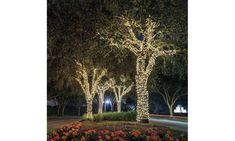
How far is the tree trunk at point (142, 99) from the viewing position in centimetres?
629

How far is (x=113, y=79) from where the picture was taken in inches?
279

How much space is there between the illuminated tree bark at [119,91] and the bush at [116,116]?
15cm

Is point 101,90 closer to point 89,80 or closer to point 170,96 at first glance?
point 89,80

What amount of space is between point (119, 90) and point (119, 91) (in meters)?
0.10

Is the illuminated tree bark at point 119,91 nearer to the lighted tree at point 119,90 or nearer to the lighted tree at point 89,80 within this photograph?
the lighted tree at point 119,90

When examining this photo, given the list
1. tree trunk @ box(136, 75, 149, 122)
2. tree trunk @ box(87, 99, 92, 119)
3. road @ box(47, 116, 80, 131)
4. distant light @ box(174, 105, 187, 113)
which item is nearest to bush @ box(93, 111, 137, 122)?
tree trunk @ box(136, 75, 149, 122)

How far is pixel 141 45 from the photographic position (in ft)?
21.3

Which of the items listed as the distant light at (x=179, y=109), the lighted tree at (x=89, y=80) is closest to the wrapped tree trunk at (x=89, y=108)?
the lighted tree at (x=89, y=80)

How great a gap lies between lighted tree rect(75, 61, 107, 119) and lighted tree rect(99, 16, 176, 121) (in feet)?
2.31

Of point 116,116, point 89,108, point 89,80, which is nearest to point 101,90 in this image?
point 89,80
